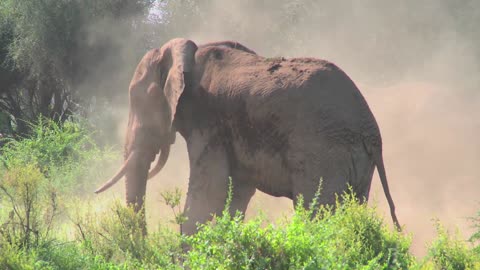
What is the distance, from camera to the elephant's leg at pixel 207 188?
8586mm

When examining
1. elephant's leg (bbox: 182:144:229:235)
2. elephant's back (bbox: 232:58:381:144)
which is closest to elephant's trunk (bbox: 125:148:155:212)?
elephant's leg (bbox: 182:144:229:235)

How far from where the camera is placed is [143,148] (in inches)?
382

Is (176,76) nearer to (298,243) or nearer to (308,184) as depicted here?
(308,184)

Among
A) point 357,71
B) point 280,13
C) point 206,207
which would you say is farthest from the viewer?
point 357,71

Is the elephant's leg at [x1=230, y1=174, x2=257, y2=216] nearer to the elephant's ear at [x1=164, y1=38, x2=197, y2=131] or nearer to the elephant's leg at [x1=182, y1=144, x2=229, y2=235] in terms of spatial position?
the elephant's leg at [x1=182, y1=144, x2=229, y2=235]

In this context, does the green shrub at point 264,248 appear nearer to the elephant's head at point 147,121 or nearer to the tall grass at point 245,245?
the tall grass at point 245,245

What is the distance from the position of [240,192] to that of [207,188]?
53 centimetres

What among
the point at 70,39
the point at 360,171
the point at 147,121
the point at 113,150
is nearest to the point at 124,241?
the point at 360,171

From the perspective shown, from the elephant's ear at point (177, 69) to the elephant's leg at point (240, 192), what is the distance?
0.95 metres

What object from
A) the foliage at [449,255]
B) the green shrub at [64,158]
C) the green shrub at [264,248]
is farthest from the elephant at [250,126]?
A: the green shrub at [64,158]

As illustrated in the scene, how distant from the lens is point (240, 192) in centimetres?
902

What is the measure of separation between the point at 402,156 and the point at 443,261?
36.7ft

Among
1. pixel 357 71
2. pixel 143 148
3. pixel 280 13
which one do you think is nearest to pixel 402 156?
pixel 143 148

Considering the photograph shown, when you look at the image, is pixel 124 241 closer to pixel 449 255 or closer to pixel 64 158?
pixel 449 255
